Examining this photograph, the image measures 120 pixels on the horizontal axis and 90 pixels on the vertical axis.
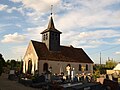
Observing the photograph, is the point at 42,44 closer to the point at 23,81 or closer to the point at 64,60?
the point at 64,60

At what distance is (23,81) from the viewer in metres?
26.8

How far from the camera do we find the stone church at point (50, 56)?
3838 centimetres

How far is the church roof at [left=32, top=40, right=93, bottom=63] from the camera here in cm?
3912

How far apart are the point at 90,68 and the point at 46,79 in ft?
71.4

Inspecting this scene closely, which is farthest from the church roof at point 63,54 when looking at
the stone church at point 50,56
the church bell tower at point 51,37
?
the church bell tower at point 51,37

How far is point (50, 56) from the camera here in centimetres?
3969

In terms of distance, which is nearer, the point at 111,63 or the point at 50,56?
the point at 50,56

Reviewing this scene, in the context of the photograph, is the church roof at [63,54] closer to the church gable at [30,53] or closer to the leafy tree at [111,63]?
the church gable at [30,53]

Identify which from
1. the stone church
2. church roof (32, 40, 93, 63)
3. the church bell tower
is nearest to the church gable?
the stone church

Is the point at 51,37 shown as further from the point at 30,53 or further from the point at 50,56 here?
the point at 30,53

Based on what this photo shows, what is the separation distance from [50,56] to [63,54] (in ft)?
13.6

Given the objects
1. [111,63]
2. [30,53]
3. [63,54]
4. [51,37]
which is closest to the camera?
[30,53]

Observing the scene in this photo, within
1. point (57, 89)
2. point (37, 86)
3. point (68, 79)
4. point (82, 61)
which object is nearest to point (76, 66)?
point (82, 61)

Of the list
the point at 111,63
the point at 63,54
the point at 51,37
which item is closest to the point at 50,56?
the point at 51,37
